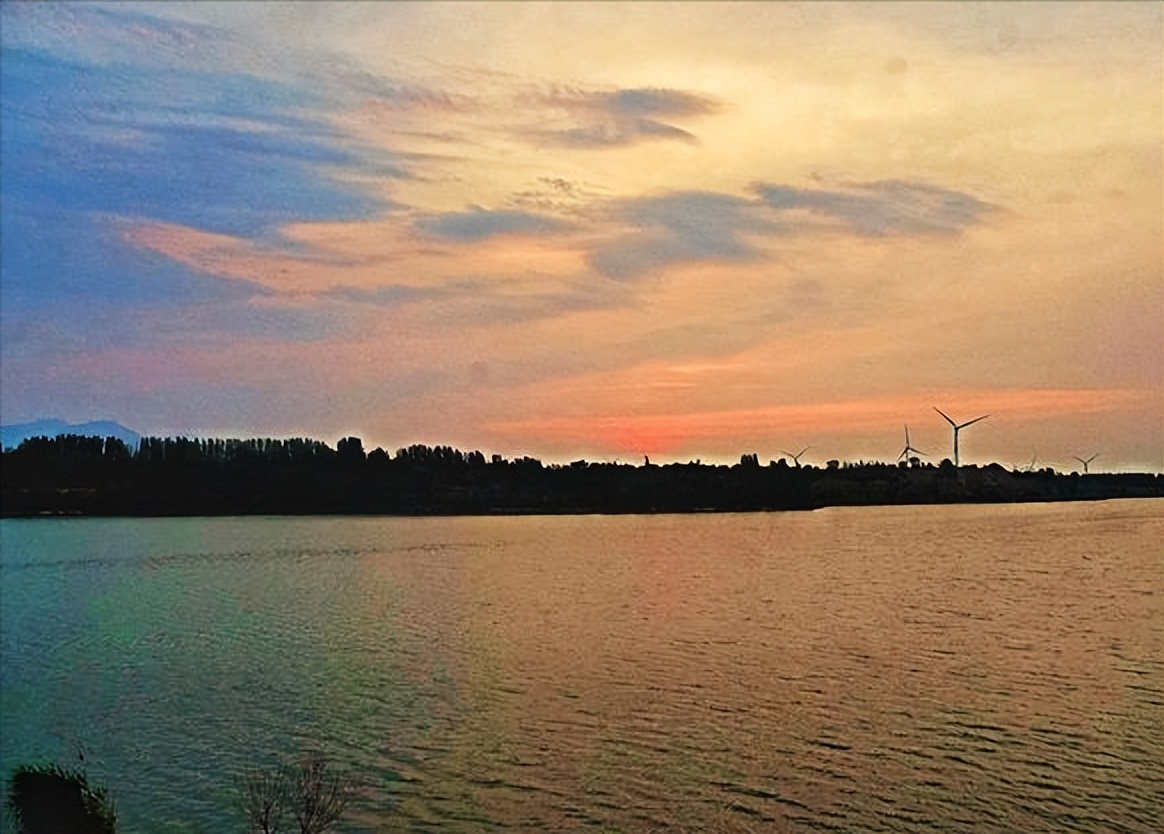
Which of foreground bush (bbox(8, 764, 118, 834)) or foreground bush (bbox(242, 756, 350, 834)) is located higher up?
foreground bush (bbox(8, 764, 118, 834))

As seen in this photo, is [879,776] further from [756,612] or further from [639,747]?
[756,612]

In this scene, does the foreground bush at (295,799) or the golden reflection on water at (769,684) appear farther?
the golden reflection on water at (769,684)

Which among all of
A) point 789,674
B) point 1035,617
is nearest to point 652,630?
point 789,674

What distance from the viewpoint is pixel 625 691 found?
96.3 feet

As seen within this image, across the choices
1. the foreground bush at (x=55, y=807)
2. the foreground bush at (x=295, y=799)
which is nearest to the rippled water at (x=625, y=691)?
the foreground bush at (x=295, y=799)

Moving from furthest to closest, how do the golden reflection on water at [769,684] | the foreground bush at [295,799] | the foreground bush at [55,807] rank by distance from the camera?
the golden reflection on water at [769,684] < the foreground bush at [295,799] < the foreground bush at [55,807]

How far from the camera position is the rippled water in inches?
803

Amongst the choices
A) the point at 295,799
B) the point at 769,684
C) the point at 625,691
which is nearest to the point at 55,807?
the point at 295,799

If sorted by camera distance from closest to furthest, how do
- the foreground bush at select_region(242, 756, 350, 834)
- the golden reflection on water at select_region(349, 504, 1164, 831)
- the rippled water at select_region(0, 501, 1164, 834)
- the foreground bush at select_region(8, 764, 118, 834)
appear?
the foreground bush at select_region(8, 764, 118, 834)
the foreground bush at select_region(242, 756, 350, 834)
the rippled water at select_region(0, 501, 1164, 834)
the golden reflection on water at select_region(349, 504, 1164, 831)

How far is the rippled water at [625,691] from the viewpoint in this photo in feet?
66.9

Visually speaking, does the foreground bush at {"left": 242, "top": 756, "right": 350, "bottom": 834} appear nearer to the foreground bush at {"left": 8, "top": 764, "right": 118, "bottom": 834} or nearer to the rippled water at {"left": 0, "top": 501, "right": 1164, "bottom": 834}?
the rippled water at {"left": 0, "top": 501, "right": 1164, "bottom": 834}

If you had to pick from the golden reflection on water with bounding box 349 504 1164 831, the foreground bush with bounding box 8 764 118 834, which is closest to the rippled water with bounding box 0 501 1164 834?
the golden reflection on water with bounding box 349 504 1164 831

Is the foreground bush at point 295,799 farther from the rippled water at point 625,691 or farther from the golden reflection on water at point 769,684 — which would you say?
the golden reflection on water at point 769,684

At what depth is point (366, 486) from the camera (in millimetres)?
137750
